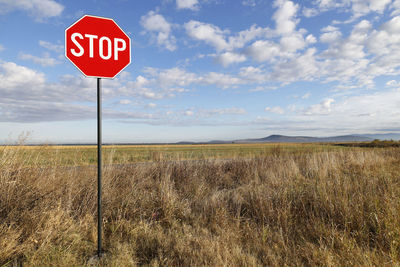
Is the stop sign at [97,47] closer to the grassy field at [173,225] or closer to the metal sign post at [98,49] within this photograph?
the metal sign post at [98,49]

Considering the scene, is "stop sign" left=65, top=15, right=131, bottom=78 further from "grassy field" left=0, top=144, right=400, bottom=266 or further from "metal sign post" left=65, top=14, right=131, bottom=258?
"grassy field" left=0, top=144, right=400, bottom=266

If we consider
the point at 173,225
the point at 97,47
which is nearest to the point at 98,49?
the point at 97,47

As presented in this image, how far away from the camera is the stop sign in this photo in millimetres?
3238

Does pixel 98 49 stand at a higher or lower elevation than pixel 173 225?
higher

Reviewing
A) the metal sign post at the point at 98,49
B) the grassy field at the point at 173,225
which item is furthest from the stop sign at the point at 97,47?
the grassy field at the point at 173,225

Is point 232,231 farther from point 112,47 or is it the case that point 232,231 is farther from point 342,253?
point 112,47

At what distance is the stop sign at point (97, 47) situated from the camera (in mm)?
3238

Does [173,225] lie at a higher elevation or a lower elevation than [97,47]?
lower

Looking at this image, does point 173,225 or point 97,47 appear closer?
point 97,47

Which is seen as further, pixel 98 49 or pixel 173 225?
pixel 173 225

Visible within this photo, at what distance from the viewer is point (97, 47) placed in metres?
3.39

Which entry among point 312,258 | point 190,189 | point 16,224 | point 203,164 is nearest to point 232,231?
point 312,258

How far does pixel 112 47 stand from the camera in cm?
348

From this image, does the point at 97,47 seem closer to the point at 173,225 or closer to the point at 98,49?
the point at 98,49
